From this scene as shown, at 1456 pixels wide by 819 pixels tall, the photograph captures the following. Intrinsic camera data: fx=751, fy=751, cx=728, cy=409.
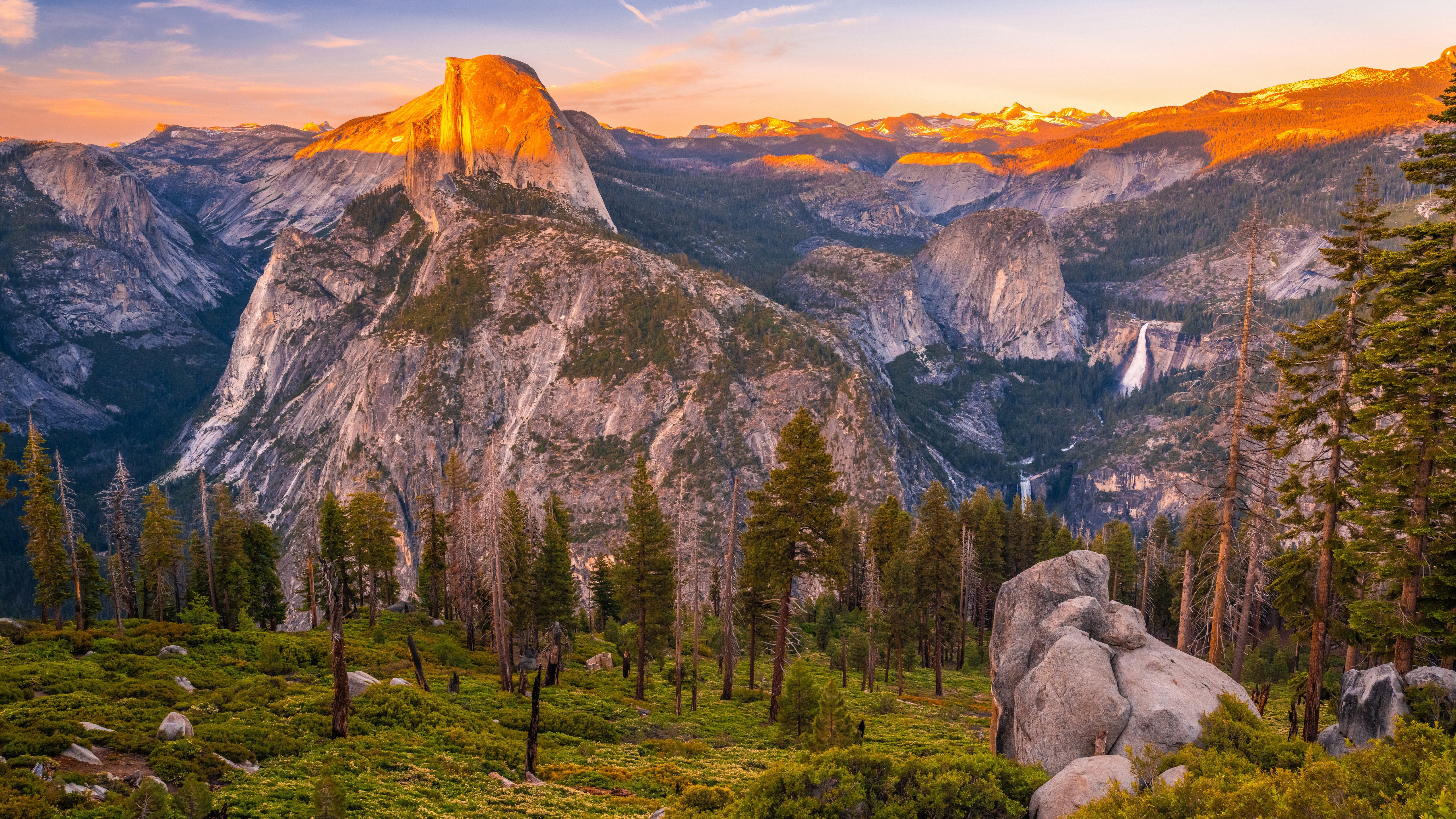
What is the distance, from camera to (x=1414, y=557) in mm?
22812

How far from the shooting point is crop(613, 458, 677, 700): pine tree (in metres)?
48.1

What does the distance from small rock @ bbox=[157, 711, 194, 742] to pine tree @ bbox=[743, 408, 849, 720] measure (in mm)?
23379

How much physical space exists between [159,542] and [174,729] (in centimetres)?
5000

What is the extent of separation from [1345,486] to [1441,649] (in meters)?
5.42

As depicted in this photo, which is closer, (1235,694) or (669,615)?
(1235,694)

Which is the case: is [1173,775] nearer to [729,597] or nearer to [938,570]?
[729,597]

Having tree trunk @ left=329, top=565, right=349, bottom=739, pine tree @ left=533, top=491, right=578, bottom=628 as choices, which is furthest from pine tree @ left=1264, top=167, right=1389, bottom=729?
pine tree @ left=533, top=491, right=578, bottom=628

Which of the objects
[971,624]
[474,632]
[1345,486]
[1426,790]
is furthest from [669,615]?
[971,624]

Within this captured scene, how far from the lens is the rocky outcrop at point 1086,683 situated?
23047mm

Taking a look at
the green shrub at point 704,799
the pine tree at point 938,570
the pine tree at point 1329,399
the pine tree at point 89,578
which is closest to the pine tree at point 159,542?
the pine tree at point 89,578

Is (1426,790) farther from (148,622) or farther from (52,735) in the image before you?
(148,622)

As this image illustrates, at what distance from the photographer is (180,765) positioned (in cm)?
2247

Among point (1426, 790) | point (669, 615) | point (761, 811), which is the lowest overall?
point (669, 615)

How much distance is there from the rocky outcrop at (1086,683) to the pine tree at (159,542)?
68.2 meters
